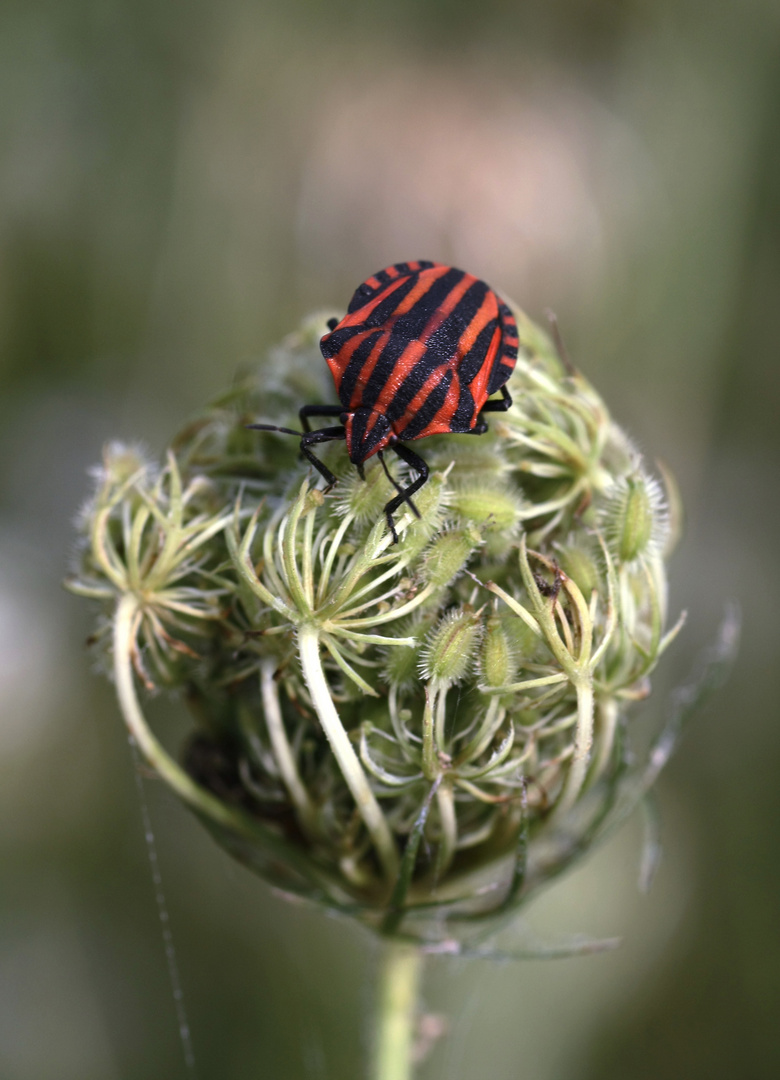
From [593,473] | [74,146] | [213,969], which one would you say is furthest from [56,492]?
[593,473]

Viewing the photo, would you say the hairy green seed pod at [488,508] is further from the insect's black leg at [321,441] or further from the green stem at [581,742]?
the green stem at [581,742]

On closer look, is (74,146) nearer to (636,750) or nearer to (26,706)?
(26,706)

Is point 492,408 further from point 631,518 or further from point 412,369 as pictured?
point 631,518

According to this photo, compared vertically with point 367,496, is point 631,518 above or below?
below

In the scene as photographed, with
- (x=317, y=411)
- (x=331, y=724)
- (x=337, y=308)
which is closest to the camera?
(x=331, y=724)

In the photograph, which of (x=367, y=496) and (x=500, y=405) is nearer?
(x=367, y=496)

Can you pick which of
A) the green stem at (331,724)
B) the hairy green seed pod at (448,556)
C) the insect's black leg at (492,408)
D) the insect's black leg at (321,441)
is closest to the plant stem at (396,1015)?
the green stem at (331,724)

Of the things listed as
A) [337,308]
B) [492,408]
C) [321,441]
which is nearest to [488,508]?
[492,408]

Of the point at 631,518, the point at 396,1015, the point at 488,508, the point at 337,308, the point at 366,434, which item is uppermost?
the point at 337,308
